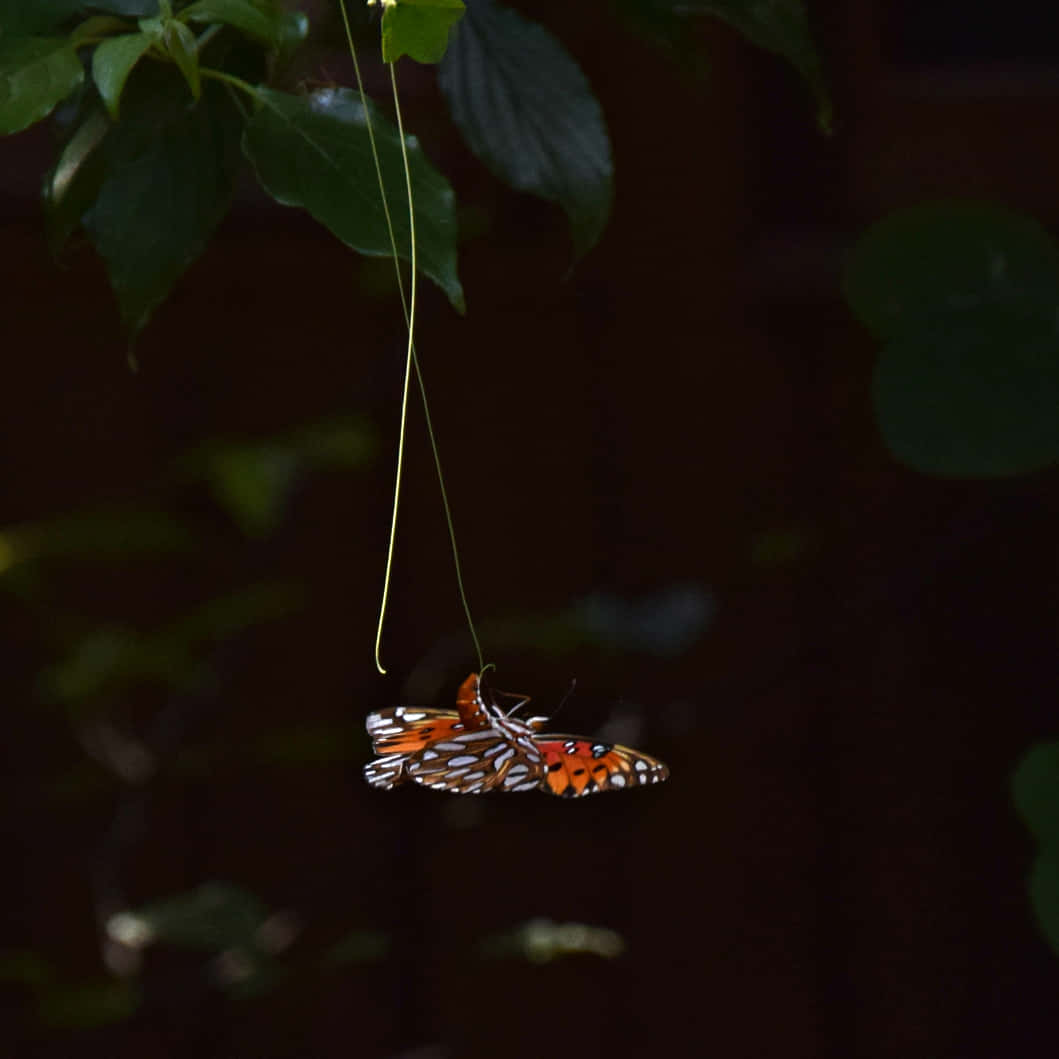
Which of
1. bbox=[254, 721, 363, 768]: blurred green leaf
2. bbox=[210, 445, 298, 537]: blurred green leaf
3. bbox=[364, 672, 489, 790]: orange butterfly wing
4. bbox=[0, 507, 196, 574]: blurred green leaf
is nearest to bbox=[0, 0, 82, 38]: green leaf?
bbox=[364, 672, 489, 790]: orange butterfly wing

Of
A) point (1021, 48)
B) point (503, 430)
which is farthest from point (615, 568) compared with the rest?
point (1021, 48)

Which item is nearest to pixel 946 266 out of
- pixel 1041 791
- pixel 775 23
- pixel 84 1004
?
pixel 1041 791

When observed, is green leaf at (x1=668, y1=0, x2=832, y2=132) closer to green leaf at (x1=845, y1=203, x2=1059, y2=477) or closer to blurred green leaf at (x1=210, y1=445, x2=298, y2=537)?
green leaf at (x1=845, y1=203, x2=1059, y2=477)

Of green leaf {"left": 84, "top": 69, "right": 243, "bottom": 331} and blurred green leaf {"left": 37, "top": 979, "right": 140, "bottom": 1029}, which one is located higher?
green leaf {"left": 84, "top": 69, "right": 243, "bottom": 331}

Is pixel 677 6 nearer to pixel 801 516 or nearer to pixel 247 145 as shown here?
pixel 247 145

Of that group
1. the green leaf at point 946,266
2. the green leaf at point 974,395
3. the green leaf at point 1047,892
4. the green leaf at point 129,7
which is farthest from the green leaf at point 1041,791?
the green leaf at point 129,7

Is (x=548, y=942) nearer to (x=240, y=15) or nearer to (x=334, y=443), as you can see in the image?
(x=334, y=443)
